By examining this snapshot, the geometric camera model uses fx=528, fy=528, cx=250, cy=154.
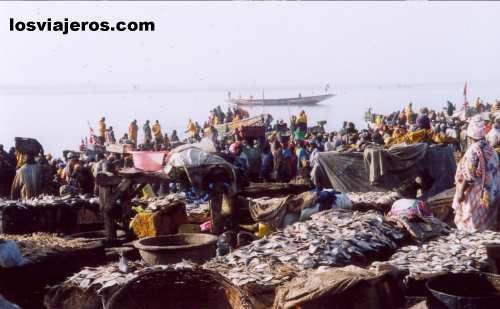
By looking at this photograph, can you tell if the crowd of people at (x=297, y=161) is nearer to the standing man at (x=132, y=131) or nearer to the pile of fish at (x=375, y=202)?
the standing man at (x=132, y=131)

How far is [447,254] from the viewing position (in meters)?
6.38


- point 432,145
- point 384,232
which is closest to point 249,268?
point 384,232

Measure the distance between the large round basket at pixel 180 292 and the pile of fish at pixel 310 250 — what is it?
0.50 meters

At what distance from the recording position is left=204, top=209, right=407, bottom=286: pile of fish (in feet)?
19.5

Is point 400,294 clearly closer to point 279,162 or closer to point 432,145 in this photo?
point 432,145

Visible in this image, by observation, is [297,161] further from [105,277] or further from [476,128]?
[105,277]

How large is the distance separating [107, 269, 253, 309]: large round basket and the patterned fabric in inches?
178

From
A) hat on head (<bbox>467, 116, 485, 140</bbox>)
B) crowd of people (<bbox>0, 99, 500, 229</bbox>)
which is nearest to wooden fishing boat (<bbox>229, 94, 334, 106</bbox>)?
crowd of people (<bbox>0, 99, 500, 229</bbox>)

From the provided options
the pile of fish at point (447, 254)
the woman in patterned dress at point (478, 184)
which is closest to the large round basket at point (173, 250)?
the pile of fish at point (447, 254)

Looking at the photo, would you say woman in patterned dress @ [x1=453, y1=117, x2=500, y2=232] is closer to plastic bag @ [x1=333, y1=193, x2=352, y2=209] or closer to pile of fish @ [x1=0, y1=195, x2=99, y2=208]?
plastic bag @ [x1=333, y1=193, x2=352, y2=209]

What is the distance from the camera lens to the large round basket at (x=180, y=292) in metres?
4.72

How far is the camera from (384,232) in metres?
7.25

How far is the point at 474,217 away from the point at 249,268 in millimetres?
3803

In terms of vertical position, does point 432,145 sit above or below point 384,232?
above
